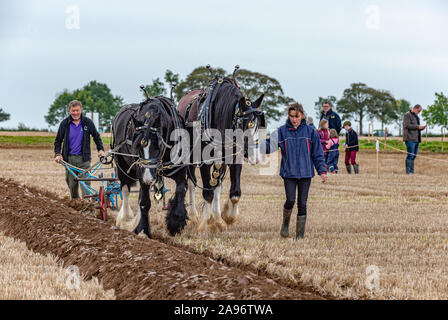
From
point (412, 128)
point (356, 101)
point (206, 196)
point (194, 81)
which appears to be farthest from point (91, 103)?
point (206, 196)

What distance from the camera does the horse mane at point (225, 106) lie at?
8227 mm

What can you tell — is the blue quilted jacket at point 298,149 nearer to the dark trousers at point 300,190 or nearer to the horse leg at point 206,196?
the dark trousers at point 300,190

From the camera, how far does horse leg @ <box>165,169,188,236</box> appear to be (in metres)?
8.22

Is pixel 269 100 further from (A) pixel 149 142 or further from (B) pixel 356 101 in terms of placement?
(A) pixel 149 142

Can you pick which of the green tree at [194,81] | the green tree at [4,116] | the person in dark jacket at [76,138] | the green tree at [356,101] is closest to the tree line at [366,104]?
the green tree at [356,101]

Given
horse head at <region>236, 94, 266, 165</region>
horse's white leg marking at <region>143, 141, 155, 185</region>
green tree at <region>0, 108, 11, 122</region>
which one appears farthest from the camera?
green tree at <region>0, 108, 11, 122</region>

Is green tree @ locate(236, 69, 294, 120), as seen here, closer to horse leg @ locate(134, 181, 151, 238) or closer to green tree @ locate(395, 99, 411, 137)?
green tree @ locate(395, 99, 411, 137)

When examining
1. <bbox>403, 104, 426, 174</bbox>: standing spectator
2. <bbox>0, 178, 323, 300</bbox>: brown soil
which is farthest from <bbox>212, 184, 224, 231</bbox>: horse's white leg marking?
<bbox>403, 104, 426, 174</bbox>: standing spectator

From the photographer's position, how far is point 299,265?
648 centimetres

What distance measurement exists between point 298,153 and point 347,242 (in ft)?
4.34

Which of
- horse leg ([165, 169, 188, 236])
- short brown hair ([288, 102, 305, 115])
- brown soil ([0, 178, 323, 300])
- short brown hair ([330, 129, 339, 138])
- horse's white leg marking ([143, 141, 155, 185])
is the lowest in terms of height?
brown soil ([0, 178, 323, 300])

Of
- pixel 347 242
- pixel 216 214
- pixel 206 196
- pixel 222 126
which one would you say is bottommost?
pixel 347 242

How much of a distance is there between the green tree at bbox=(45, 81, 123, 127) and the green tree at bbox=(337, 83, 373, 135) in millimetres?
33896

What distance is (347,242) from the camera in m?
7.89
